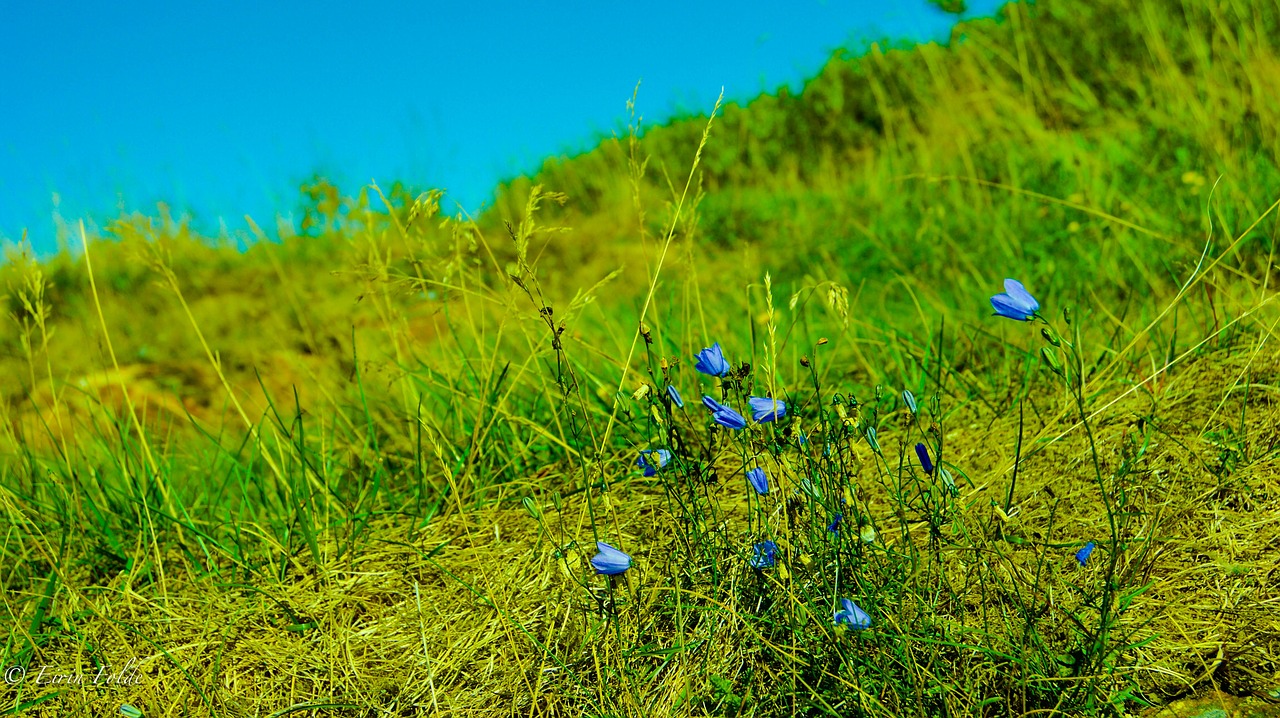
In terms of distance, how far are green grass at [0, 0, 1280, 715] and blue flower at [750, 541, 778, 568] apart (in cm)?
2

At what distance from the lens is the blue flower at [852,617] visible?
1383mm

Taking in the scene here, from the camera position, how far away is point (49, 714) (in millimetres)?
1836

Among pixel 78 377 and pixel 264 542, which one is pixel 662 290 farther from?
pixel 78 377

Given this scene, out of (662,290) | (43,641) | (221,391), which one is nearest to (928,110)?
(662,290)

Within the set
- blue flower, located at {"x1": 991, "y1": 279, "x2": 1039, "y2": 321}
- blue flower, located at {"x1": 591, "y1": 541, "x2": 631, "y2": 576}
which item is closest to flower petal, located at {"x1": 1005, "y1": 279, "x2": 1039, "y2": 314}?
blue flower, located at {"x1": 991, "y1": 279, "x2": 1039, "y2": 321}

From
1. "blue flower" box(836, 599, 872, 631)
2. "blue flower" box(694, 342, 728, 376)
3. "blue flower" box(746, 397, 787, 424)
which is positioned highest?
"blue flower" box(694, 342, 728, 376)

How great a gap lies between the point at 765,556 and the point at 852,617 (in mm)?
219

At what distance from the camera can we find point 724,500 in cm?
221

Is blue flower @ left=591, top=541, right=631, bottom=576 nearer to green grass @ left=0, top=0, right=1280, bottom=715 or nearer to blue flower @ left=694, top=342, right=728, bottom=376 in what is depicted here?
green grass @ left=0, top=0, right=1280, bottom=715

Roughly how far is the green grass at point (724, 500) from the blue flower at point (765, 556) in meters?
0.02

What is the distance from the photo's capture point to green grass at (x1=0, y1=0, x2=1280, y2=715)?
1.51m

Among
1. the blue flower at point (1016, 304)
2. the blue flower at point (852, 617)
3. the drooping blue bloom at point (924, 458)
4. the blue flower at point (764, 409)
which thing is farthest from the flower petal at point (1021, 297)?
the blue flower at point (852, 617)

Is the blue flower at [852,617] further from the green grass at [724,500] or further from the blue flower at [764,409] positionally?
the blue flower at [764,409]

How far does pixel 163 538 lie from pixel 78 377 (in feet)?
13.5
